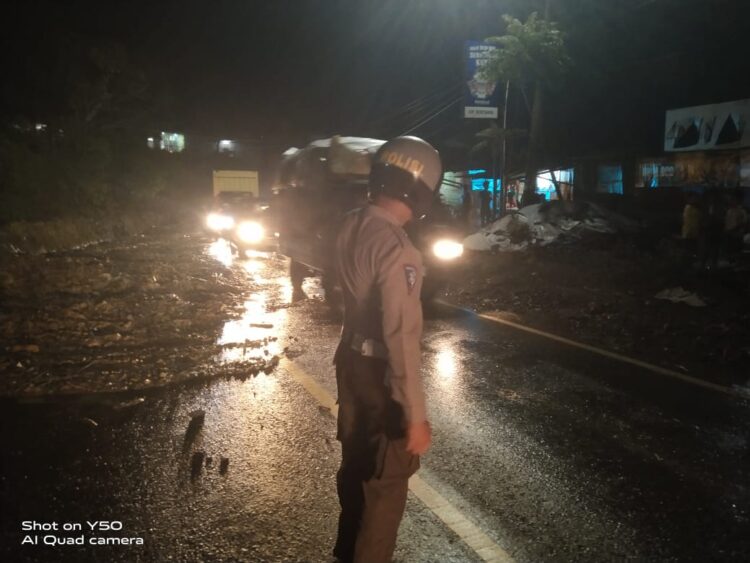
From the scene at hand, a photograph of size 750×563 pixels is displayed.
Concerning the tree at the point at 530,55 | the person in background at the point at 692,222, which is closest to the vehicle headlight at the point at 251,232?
the tree at the point at 530,55

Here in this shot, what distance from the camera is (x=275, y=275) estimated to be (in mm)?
13203

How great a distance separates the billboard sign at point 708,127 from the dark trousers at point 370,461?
1529 centimetres

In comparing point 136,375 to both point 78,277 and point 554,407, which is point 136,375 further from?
point 78,277

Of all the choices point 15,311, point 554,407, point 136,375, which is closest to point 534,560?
point 554,407

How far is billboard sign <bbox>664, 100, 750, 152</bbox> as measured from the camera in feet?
47.1

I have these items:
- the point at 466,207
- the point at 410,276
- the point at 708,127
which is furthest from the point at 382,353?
the point at 466,207

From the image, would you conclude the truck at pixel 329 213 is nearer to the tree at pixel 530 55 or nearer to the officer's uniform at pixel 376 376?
the officer's uniform at pixel 376 376

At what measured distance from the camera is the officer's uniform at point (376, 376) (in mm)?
2404

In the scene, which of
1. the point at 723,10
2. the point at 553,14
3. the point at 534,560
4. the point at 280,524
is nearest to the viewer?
Result: the point at 534,560

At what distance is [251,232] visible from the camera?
16.9 metres

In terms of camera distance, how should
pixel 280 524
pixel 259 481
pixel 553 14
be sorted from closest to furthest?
pixel 280 524 → pixel 259 481 → pixel 553 14

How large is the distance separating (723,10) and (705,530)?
17966 millimetres

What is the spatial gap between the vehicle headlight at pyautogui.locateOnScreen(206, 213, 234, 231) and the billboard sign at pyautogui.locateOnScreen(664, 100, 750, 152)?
13874mm

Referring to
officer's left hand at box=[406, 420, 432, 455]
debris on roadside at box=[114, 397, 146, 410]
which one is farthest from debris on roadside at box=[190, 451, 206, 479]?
officer's left hand at box=[406, 420, 432, 455]
